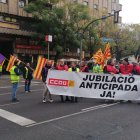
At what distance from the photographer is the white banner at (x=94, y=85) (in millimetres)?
13195

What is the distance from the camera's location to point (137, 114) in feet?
34.7

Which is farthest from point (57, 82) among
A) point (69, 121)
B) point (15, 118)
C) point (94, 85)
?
point (69, 121)

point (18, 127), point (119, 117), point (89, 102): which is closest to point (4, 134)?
point (18, 127)

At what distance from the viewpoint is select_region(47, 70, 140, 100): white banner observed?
13.2m

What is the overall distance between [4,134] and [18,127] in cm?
77

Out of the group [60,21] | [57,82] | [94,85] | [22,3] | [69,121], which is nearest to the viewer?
[69,121]

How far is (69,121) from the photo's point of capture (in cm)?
948

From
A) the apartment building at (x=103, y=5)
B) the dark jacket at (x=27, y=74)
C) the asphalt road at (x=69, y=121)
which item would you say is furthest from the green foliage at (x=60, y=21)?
the asphalt road at (x=69, y=121)

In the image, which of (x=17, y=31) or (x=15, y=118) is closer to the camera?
(x=15, y=118)

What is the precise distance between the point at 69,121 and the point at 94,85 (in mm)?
4259

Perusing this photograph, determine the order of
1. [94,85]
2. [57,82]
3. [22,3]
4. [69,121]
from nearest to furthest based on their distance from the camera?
[69,121] < [94,85] < [57,82] < [22,3]

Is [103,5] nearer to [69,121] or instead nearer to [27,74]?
[27,74]

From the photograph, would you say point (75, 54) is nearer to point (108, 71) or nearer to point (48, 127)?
point (108, 71)

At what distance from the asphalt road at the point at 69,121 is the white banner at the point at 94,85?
20.4 inches
